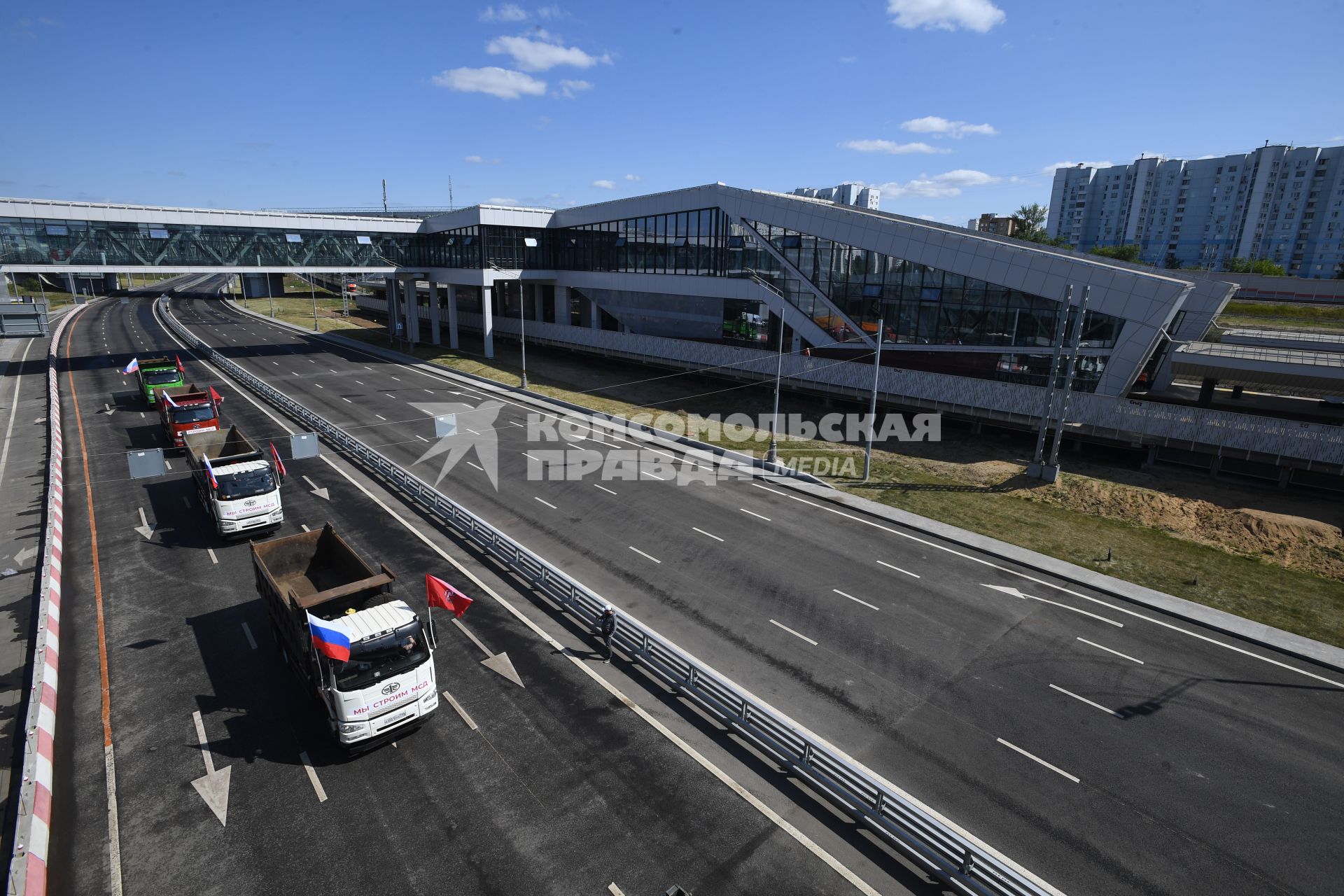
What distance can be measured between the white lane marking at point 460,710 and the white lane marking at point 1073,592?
56.7ft

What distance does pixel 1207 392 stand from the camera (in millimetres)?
36969

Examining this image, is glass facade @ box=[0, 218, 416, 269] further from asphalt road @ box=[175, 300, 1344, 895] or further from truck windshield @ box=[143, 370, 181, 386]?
asphalt road @ box=[175, 300, 1344, 895]

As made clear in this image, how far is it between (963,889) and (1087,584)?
1496cm

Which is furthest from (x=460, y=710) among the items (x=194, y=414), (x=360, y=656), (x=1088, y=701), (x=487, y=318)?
(x=487, y=318)

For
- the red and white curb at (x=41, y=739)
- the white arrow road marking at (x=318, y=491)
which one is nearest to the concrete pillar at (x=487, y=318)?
the white arrow road marking at (x=318, y=491)

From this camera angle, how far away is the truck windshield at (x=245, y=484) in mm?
21484

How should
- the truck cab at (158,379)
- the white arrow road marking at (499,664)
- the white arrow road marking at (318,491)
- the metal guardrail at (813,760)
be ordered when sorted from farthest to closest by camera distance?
the truck cab at (158,379) → the white arrow road marking at (318,491) → the white arrow road marking at (499,664) → the metal guardrail at (813,760)

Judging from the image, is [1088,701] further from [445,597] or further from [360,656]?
[360,656]

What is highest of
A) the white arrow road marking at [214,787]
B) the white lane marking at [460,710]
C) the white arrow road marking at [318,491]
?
the white arrow road marking at [318,491]

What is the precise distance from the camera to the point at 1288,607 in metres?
20.3

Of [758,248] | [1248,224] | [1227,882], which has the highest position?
[1248,224]

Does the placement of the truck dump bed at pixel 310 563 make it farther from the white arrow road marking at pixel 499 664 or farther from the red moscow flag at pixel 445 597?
the white arrow road marking at pixel 499 664

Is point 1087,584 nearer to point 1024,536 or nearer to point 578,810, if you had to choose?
point 1024,536

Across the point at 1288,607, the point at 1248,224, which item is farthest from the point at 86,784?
the point at 1248,224
